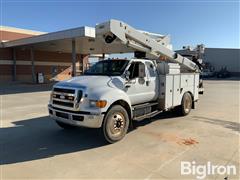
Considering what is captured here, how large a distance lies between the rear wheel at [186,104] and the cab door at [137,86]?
2169mm

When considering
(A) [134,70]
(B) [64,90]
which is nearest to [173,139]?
(A) [134,70]

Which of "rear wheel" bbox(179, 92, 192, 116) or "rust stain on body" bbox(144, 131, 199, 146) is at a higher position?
"rear wheel" bbox(179, 92, 192, 116)

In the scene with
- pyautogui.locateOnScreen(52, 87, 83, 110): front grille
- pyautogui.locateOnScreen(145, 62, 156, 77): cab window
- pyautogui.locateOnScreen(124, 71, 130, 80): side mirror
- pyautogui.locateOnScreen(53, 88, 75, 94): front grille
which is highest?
pyautogui.locateOnScreen(145, 62, 156, 77): cab window

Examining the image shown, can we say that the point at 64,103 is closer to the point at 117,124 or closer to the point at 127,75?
the point at 117,124

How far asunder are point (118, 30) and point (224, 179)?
15.4 ft

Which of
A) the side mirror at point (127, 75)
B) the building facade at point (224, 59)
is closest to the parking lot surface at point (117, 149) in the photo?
the side mirror at point (127, 75)

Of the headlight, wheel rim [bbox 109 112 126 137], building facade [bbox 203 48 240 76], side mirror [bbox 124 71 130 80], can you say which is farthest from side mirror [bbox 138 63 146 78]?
building facade [bbox 203 48 240 76]

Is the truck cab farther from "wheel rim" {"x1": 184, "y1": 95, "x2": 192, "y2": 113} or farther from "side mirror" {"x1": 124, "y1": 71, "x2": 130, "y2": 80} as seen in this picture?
"wheel rim" {"x1": 184, "y1": 95, "x2": 192, "y2": 113}

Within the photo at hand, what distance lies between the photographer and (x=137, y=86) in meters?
6.84

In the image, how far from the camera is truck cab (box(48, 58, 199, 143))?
547cm

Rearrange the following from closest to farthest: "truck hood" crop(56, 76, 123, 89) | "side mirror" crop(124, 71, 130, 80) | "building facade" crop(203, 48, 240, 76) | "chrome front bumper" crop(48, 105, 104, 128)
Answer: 1. "chrome front bumper" crop(48, 105, 104, 128)
2. "truck hood" crop(56, 76, 123, 89)
3. "side mirror" crop(124, 71, 130, 80)
4. "building facade" crop(203, 48, 240, 76)

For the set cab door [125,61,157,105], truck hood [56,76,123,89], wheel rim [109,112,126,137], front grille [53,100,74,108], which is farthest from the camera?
cab door [125,61,157,105]

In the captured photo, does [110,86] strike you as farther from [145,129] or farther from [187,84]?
[187,84]

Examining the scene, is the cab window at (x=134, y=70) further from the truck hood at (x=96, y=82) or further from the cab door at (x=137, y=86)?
the truck hood at (x=96, y=82)
